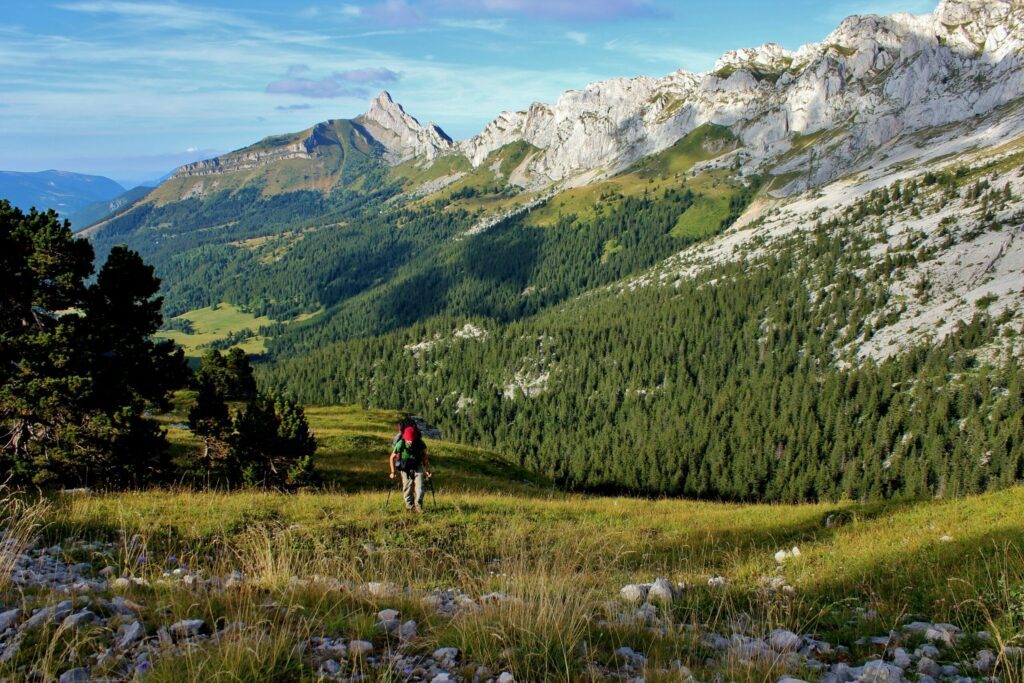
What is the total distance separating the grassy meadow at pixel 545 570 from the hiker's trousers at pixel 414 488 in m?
0.50

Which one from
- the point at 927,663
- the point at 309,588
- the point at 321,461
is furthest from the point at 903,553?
the point at 321,461

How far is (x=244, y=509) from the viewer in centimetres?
1714

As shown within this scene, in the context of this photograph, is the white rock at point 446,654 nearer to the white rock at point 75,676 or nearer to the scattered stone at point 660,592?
the white rock at point 75,676

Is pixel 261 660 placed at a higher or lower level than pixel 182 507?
higher

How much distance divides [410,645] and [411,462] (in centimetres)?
1253

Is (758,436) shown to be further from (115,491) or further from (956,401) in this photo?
(115,491)

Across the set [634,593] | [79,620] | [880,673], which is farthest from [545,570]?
[79,620]

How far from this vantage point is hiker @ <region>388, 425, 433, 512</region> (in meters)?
18.3

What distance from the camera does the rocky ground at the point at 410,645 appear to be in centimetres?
544

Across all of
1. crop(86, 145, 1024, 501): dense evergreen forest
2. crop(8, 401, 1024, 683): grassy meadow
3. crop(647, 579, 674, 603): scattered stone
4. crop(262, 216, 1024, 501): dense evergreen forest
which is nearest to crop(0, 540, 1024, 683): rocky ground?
crop(8, 401, 1024, 683): grassy meadow

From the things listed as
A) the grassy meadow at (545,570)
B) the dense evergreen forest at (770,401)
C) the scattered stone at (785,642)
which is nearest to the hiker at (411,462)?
the grassy meadow at (545,570)

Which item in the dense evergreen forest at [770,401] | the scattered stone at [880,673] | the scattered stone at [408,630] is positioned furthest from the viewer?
the dense evergreen forest at [770,401]

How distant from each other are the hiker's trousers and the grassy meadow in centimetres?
50

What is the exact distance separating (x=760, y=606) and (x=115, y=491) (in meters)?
21.6
